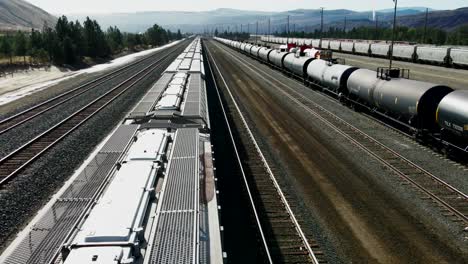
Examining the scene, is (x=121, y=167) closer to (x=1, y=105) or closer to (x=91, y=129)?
(x=91, y=129)

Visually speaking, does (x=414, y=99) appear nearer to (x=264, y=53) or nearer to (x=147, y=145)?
(x=147, y=145)

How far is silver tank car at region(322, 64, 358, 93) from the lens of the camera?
34781 mm

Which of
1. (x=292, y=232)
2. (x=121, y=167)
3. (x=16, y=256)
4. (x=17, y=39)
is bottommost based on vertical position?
(x=292, y=232)

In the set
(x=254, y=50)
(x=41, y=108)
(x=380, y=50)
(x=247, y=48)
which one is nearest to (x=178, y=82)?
(x=41, y=108)

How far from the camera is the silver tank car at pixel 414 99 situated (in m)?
22.5

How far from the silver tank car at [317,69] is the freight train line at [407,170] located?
769cm

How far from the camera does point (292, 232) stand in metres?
14.4

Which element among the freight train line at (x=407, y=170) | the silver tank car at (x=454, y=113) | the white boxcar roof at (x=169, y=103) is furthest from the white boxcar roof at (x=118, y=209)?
the silver tank car at (x=454, y=113)

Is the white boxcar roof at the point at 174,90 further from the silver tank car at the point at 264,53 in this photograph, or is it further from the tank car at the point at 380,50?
the tank car at the point at 380,50

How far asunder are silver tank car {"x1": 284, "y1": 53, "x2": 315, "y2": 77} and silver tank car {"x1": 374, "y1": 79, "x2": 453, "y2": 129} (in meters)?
20.1

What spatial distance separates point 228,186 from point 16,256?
432 inches

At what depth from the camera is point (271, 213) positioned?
15.8 metres

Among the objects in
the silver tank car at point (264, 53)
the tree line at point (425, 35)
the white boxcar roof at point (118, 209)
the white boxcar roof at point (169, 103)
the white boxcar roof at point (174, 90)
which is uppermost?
the tree line at point (425, 35)

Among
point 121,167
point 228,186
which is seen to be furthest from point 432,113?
point 121,167
